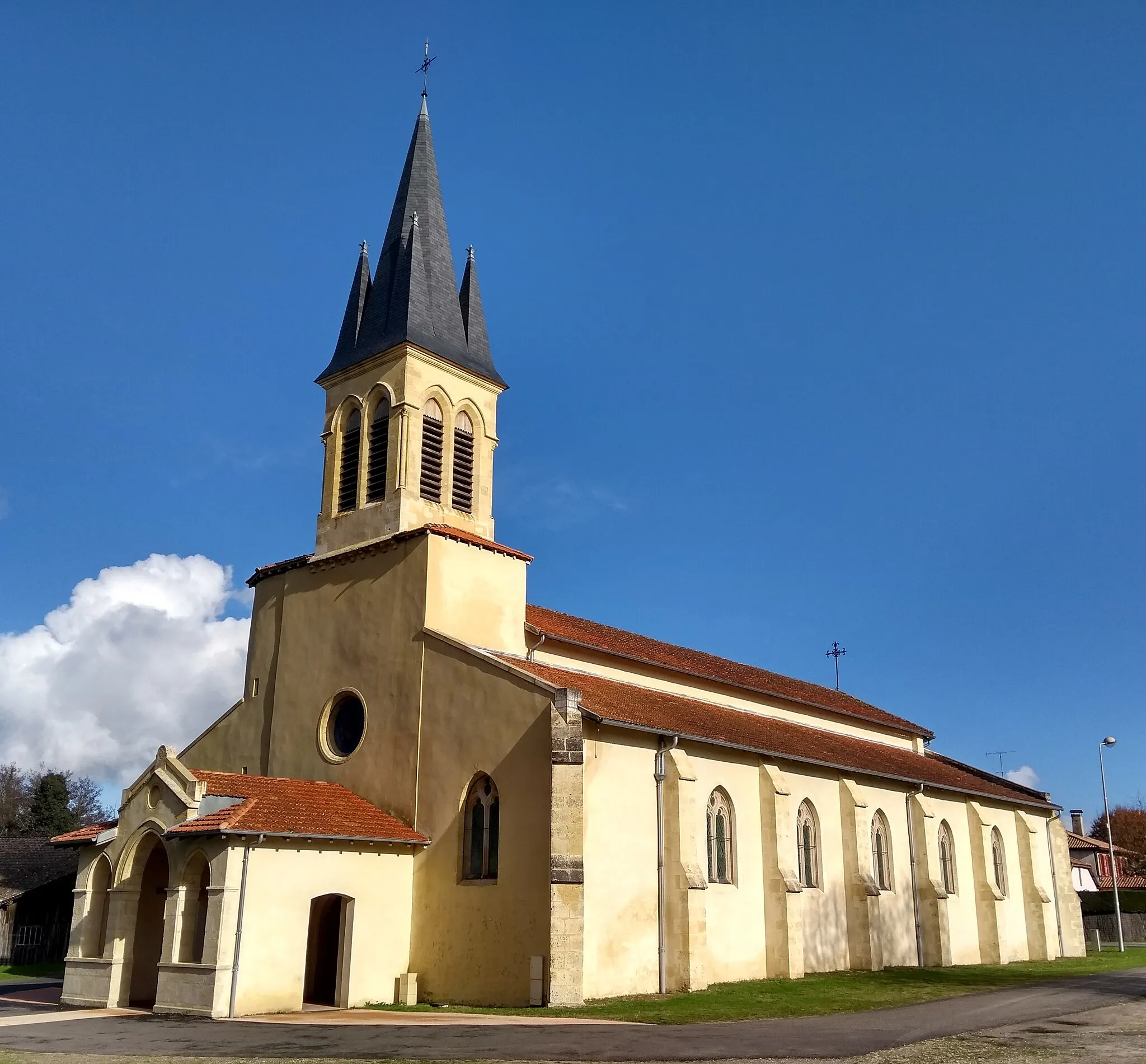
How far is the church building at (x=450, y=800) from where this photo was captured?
21422mm

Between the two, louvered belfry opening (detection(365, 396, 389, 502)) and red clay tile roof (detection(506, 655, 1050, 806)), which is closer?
red clay tile roof (detection(506, 655, 1050, 806))

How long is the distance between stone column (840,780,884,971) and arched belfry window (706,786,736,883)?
5.36 metres

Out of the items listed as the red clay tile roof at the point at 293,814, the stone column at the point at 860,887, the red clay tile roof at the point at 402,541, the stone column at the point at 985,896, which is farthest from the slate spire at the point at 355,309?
the stone column at the point at 985,896

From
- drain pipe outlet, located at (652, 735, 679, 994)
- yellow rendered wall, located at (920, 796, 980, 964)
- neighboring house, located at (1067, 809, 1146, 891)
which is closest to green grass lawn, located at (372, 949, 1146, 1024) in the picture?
drain pipe outlet, located at (652, 735, 679, 994)

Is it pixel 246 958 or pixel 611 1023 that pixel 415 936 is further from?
pixel 611 1023

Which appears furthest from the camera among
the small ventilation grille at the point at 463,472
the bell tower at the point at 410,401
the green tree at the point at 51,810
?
the green tree at the point at 51,810

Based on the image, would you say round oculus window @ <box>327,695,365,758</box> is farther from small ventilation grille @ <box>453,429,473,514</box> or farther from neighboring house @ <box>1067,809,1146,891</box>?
neighboring house @ <box>1067,809,1146,891</box>

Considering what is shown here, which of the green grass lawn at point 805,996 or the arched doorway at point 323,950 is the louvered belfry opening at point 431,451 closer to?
the arched doorway at point 323,950

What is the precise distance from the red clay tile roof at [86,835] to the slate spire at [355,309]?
45.1ft

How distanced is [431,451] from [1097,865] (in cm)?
6673

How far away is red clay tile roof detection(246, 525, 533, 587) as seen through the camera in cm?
2600

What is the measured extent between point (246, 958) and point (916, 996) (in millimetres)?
13777

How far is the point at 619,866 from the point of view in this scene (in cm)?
2289

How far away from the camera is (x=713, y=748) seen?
26453mm
